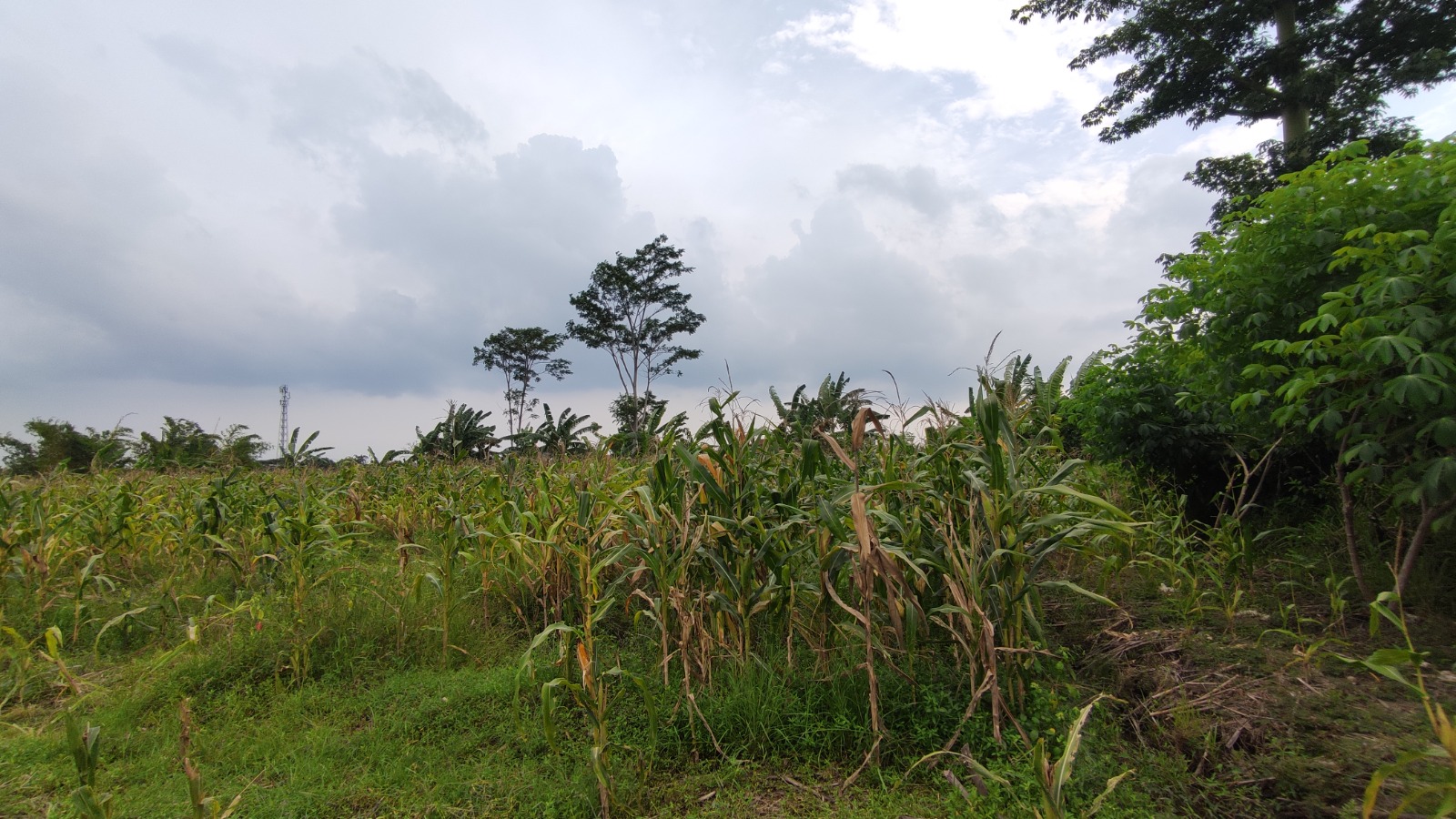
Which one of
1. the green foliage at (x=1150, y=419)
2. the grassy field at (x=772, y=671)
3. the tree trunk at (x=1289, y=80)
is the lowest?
the grassy field at (x=772, y=671)

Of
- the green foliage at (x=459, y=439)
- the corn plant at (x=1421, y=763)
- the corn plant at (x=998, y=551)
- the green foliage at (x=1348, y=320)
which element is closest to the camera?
the corn plant at (x=1421, y=763)

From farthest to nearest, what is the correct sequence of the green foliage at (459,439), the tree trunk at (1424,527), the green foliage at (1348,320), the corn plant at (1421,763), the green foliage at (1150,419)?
the green foliage at (459,439) < the green foliage at (1150,419) < the tree trunk at (1424,527) < the green foliage at (1348,320) < the corn plant at (1421,763)

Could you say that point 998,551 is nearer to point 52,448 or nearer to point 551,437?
point 551,437

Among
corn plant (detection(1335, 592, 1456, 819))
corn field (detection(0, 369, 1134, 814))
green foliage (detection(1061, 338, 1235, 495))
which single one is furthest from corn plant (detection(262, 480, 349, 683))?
green foliage (detection(1061, 338, 1235, 495))

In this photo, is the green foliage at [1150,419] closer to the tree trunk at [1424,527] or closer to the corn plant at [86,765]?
the tree trunk at [1424,527]

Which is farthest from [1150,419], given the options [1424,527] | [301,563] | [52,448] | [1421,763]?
[52,448]

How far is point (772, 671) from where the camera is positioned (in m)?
2.72

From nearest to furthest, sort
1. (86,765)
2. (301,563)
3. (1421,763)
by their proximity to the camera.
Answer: (86,765) → (1421,763) → (301,563)

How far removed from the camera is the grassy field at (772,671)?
2229 millimetres

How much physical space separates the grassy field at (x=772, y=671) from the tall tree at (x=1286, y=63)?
1133cm

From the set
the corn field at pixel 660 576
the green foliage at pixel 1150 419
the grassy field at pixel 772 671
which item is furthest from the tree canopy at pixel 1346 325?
the corn field at pixel 660 576

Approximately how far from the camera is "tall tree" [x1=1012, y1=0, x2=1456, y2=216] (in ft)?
35.8

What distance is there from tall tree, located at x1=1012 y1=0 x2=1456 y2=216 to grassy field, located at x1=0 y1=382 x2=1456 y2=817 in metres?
11.3

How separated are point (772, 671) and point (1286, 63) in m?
14.9
